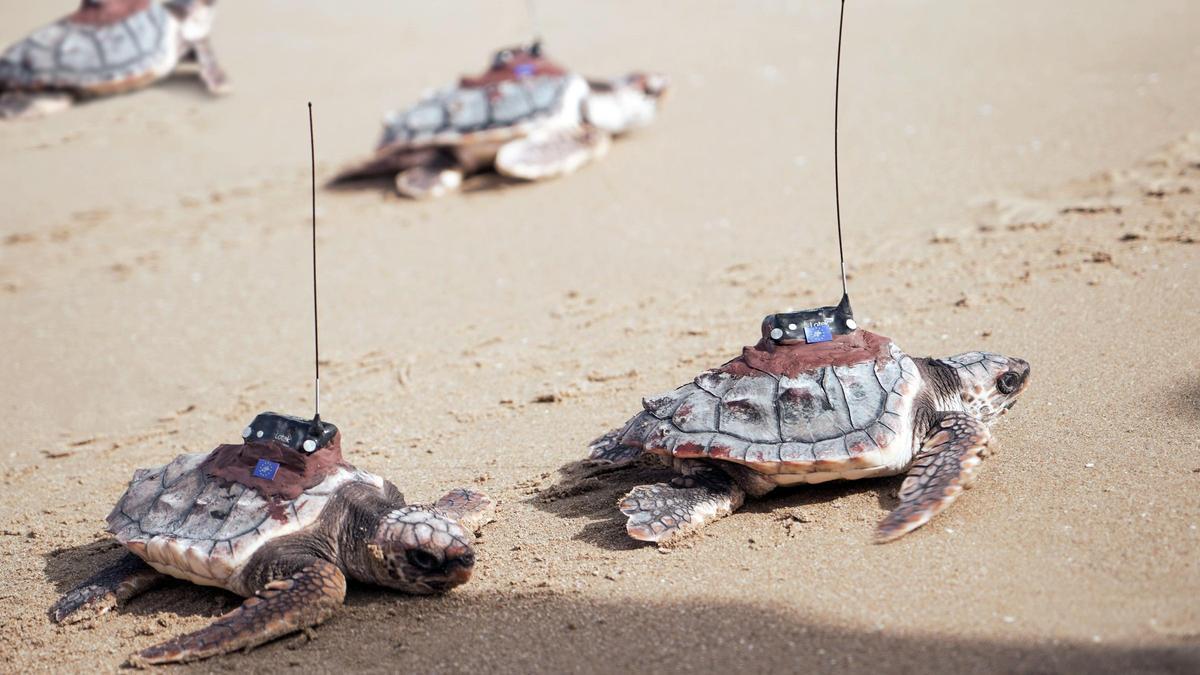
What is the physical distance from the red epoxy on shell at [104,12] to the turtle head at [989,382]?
8.90 meters

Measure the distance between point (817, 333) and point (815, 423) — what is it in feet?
1.20

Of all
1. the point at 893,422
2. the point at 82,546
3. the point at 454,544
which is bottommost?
the point at 82,546

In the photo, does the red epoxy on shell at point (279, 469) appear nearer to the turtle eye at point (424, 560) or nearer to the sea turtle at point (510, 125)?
the turtle eye at point (424, 560)

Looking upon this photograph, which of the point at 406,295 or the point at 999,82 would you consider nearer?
the point at 406,295

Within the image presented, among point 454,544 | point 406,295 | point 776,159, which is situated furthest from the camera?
point 776,159

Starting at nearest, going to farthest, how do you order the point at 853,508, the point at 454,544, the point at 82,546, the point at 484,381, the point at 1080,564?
the point at 1080,564 < the point at 454,544 < the point at 853,508 < the point at 82,546 < the point at 484,381

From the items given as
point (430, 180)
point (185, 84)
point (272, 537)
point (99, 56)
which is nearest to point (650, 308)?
point (272, 537)

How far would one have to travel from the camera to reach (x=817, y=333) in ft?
13.1

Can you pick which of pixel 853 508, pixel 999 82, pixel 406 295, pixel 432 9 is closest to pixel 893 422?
pixel 853 508

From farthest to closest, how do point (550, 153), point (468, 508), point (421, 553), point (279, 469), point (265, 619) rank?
point (550, 153)
point (468, 508)
point (279, 469)
point (421, 553)
point (265, 619)

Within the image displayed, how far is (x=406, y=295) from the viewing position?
6855 mm

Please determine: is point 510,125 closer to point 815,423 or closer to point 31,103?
point 31,103

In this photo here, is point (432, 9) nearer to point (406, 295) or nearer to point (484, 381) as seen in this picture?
point (406, 295)

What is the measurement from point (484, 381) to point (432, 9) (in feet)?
25.5
